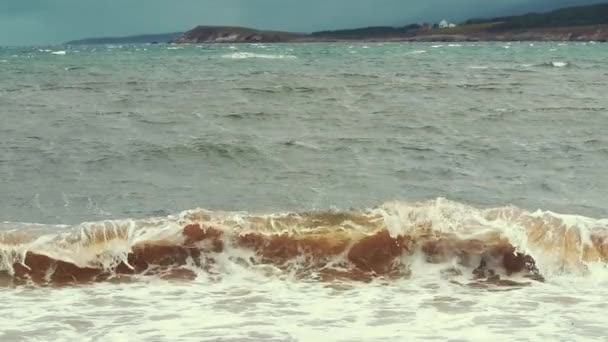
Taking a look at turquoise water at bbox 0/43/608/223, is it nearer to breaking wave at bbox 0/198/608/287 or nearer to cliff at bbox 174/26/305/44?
breaking wave at bbox 0/198/608/287

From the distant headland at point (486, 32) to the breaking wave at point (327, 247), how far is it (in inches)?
5091

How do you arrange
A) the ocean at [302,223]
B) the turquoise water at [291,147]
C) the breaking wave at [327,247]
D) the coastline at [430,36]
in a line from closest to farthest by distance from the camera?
the ocean at [302,223] < the breaking wave at [327,247] < the turquoise water at [291,147] < the coastline at [430,36]

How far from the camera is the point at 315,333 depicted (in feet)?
Answer: 20.0

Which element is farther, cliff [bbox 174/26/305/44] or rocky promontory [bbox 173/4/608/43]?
cliff [bbox 174/26/305/44]

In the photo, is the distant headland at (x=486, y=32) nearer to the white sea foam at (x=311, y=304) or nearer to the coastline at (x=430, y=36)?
the coastline at (x=430, y=36)

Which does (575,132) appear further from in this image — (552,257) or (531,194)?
(552,257)

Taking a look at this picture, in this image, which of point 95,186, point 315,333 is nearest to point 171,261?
point 315,333

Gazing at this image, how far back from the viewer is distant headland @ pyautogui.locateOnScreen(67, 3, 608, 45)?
5433 inches

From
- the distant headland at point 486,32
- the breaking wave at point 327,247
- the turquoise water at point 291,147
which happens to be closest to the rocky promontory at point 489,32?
the distant headland at point 486,32

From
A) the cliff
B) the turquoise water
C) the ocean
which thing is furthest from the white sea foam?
the cliff

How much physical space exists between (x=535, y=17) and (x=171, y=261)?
507 feet

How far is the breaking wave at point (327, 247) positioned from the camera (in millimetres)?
8055

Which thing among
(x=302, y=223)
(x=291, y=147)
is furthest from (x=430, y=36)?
(x=302, y=223)

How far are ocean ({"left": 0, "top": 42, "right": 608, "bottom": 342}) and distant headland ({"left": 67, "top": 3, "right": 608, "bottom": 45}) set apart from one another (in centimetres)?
12071
